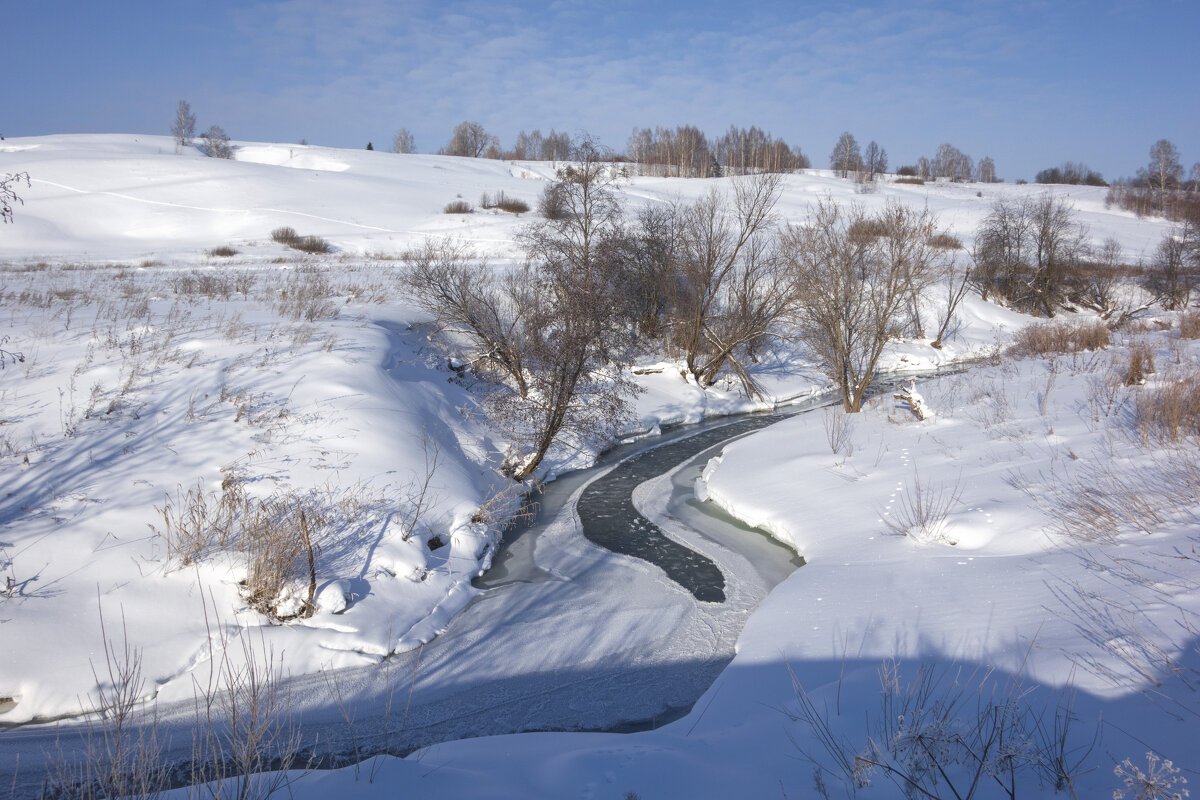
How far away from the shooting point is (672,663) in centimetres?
605

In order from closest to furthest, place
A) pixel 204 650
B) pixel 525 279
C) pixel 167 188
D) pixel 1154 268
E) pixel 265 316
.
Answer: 1. pixel 204 650
2. pixel 265 316
3. pixel 525 279
4. pixel 1154 268
5. pixel 167 188

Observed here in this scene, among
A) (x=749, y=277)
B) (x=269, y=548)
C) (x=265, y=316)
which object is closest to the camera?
(x=269, y=548)

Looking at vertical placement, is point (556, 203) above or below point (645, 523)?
above

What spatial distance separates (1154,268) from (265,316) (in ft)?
126

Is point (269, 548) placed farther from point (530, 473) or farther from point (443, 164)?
point (443, 164)

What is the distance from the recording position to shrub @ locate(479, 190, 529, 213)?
139 ft

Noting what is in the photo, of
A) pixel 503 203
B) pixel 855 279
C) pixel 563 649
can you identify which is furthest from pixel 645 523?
pixel 503 203

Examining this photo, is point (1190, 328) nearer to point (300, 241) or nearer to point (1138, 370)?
point (1138, 370)

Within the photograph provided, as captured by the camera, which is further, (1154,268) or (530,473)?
(1154,268)

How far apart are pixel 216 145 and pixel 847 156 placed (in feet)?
244

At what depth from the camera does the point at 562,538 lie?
31.3 ft

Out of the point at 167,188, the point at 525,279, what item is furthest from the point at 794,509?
the point at 167,188

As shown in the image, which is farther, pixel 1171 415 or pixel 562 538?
pixel 562 538

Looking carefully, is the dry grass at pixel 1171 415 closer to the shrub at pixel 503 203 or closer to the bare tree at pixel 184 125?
the shrub at pixel 503 203
